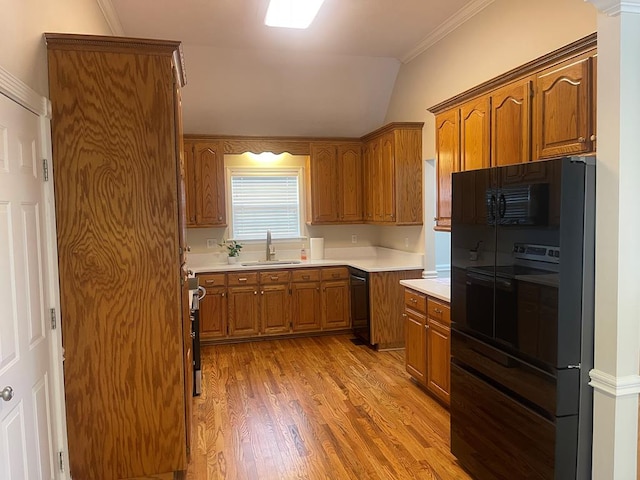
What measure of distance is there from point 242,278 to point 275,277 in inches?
A: 15.2

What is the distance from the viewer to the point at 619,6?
5.97 ft

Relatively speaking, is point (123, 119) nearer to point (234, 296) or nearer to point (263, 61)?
point (263, 61)

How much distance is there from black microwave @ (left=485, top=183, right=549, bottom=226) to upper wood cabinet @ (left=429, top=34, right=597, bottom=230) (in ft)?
1.41

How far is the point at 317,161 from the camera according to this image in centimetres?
582

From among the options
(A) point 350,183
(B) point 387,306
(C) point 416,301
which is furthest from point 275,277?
(C) point 416,301

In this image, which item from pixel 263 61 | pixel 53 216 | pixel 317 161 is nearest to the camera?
pixel 53 216

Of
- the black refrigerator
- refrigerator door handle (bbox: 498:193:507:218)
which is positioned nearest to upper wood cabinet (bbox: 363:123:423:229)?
the black refrigerator

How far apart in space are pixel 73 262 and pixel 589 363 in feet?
8.18

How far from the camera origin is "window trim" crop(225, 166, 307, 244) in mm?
5859

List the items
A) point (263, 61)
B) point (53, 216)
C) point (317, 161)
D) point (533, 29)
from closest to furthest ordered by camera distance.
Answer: point (53, 216) → point (533, 29) → point (263, 61) → point (317, 161)

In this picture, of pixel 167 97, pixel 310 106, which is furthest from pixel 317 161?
pixel 167 97

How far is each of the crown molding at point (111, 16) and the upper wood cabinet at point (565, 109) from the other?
313 cm

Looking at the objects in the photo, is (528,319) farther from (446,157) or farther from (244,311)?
(244,311)

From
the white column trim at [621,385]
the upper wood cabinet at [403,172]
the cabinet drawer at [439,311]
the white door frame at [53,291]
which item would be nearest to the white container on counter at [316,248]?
the upper wood cabinet at [403,172]
